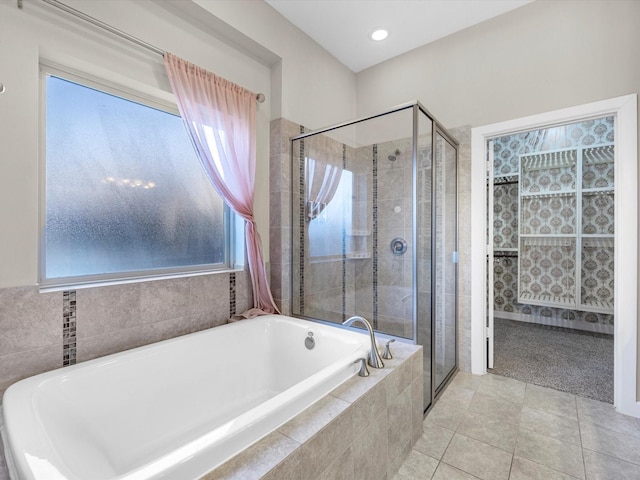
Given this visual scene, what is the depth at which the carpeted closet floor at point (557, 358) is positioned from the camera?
236 cm

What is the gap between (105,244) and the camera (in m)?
1.73

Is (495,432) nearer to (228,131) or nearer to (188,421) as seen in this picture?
(188,421)

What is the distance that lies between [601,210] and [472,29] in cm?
262

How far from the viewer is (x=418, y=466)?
1560mm

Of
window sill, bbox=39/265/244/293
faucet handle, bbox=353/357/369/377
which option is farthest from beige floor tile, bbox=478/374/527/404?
window sill, bbox=39/265/244/293

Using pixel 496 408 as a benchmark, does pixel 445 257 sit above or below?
above

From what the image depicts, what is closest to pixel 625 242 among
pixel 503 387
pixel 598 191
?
pixel 503 387

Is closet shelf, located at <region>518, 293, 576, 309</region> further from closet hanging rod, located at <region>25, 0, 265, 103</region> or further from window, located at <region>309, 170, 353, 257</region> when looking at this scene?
closet hanging rod, located at <region>25, 0, 265, 103</region>

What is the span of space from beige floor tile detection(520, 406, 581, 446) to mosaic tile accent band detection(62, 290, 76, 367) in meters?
2.54

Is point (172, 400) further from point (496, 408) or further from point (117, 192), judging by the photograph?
point (496, 408)

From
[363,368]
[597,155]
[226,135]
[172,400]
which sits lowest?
[172,400]

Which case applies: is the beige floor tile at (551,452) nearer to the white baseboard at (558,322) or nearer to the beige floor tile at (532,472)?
the beige floor tile at (532,472)

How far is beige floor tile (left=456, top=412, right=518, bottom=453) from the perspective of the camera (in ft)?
5.66

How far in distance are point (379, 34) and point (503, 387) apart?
302cm
